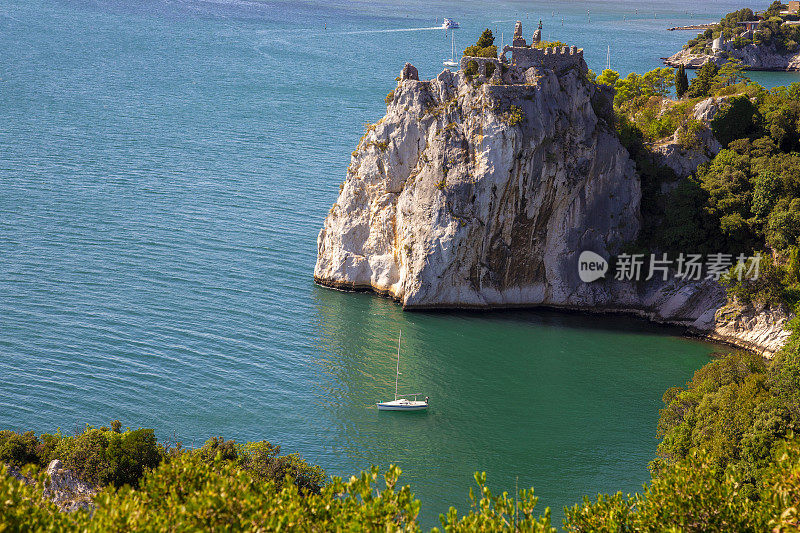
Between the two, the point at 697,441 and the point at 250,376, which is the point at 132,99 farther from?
the point at 697,441

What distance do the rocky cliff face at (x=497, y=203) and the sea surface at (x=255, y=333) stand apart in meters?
1.82

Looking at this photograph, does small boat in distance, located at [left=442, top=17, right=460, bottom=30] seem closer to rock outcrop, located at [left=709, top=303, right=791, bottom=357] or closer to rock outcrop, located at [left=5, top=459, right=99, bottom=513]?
rock outcrop, located at [left=709, top=303, right=791, bottom=357]

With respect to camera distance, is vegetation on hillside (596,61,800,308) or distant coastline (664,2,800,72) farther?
distant coastline (664,2,800,72)

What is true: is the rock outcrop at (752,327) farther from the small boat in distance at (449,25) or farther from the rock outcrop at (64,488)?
the small boat in distance at (449,25)

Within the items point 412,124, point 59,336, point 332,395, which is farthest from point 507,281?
point 59,336

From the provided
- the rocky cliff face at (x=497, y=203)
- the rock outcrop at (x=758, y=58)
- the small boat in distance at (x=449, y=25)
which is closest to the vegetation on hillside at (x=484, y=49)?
the rocky cliff face at (x=497, y=203)

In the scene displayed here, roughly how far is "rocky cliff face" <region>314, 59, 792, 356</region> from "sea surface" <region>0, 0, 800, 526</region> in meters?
1.82

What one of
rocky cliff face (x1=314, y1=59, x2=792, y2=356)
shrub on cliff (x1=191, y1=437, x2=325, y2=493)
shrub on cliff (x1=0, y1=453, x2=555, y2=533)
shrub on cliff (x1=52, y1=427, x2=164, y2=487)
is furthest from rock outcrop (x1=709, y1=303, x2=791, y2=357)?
shrub on cliff (x1=52, y1=427, x2=164, y2=487)

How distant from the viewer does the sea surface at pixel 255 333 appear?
42594 millimetres

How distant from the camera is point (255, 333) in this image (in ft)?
173

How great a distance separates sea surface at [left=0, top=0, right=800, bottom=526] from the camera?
4259cm

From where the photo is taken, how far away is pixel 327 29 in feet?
504

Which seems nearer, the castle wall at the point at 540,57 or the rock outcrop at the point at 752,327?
the rock outcrop at the point at 752,327

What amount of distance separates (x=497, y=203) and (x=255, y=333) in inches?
649
